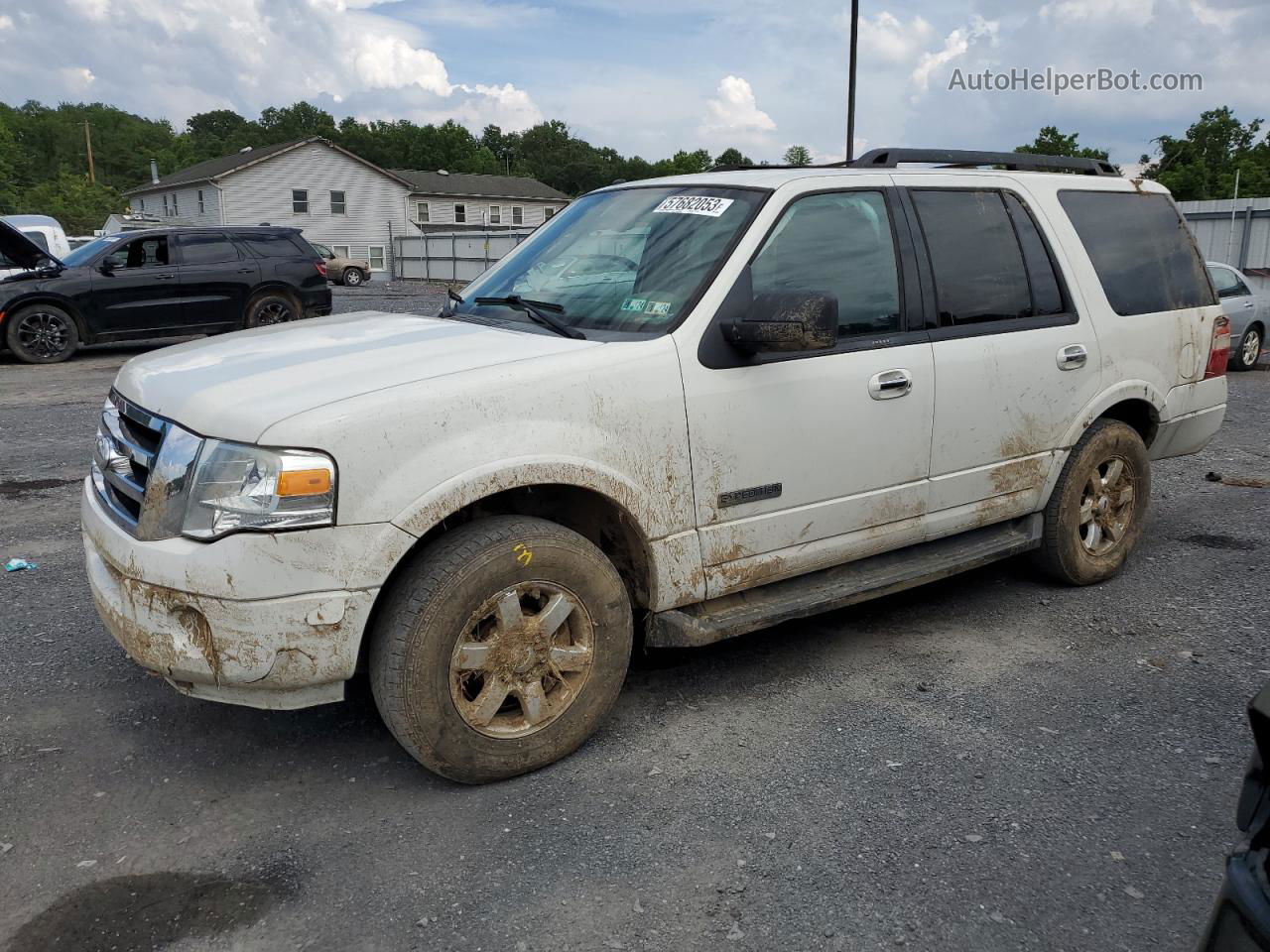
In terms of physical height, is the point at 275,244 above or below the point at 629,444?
above

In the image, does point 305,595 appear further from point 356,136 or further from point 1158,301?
point 356,136

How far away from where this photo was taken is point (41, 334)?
14.2 metres

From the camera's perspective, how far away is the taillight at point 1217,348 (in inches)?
214

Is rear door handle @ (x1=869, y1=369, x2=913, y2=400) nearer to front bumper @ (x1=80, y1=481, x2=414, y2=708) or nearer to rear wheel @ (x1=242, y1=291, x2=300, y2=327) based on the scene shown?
front bumper @ (x1=80, y1=481, x2=414, y2=708)

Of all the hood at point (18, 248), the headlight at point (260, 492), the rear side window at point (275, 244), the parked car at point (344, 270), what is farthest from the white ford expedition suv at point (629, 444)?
the parked car at point (344, 270)

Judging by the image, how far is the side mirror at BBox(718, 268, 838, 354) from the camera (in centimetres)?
348

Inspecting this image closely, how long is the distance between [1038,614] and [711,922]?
283cm

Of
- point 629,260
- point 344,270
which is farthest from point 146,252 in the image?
point 344,270

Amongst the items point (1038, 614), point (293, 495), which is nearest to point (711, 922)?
point (293, 495)

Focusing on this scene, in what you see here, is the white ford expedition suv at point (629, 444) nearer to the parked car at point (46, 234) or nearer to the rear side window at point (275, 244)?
the rear side window at point (275, 244)

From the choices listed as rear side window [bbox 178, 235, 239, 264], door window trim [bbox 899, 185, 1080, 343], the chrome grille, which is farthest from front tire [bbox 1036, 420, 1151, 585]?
rear side window [bbox 178, 235, 239, 264]

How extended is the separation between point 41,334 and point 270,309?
3059 mm

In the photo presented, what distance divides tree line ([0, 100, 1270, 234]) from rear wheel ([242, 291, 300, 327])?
153 ft

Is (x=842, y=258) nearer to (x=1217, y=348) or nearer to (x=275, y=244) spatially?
(x=1217, y=348)
